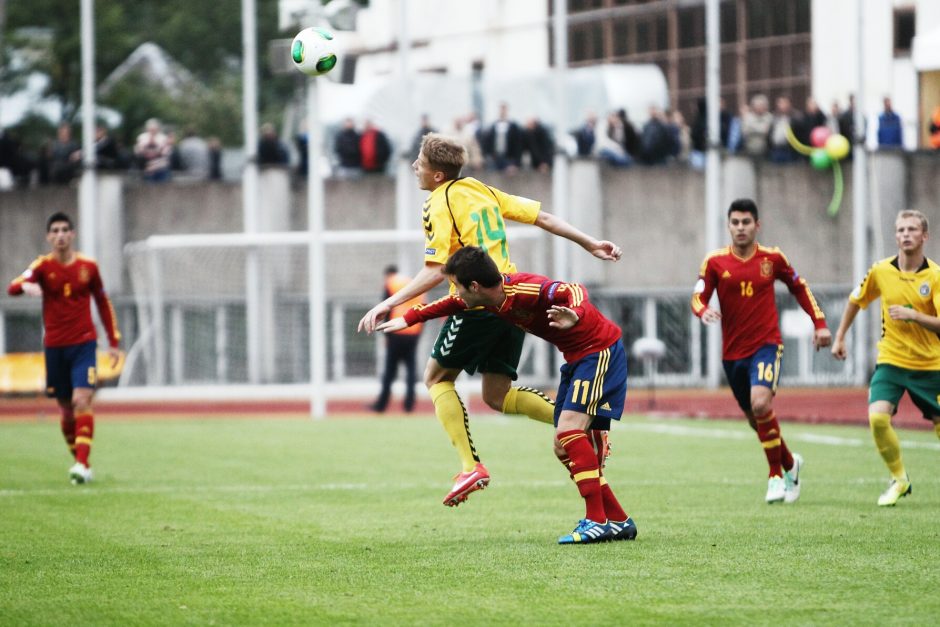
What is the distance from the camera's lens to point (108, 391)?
1065 inches

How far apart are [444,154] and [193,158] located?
24584mm

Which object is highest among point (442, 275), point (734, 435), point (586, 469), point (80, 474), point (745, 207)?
point (745, 207)

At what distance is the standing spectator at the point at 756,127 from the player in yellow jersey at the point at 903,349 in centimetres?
2011

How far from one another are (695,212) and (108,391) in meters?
13.1

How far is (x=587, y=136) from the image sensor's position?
104 ft

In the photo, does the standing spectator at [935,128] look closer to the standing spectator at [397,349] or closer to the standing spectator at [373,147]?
the standing spectator at [373,147]

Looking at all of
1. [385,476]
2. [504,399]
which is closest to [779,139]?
[385,476]

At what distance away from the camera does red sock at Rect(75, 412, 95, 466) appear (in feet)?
45.2

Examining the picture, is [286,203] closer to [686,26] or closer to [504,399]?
[686,26]

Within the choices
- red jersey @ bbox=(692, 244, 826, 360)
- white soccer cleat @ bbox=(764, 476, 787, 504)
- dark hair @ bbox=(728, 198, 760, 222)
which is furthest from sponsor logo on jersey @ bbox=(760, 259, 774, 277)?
white soccer cleat @ bbox=(764, 476, 787, 504)

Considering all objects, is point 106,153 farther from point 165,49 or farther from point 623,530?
point 165,49

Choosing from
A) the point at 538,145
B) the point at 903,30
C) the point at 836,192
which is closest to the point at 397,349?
the point at 538,145

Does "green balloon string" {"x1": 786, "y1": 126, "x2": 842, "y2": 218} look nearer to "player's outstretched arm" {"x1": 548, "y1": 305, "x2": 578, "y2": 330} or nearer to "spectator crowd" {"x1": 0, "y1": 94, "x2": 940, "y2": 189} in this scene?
"spectator crowd" {"x1": 0, "y1": 94, "x2": 940, "y2": 189}

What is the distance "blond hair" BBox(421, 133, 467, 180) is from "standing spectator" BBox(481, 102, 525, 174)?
2083 centimetres
